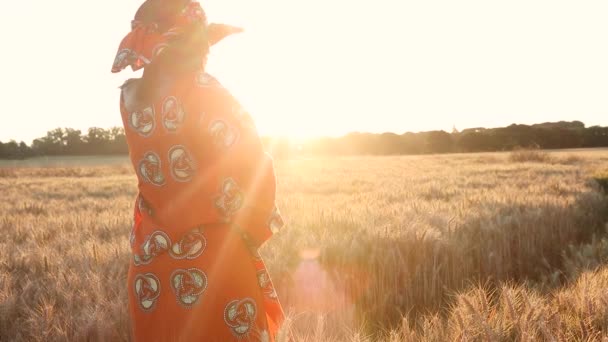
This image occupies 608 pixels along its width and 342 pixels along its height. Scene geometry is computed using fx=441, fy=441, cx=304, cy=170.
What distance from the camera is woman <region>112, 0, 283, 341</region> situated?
1495 millimetres

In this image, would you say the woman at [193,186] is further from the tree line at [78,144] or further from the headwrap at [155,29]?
the tree line at [78,144]

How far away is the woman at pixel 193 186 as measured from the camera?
1495 mm

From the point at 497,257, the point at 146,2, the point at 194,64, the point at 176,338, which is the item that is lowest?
the point at 497,257

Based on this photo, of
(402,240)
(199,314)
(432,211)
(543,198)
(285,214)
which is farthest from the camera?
(543,198)

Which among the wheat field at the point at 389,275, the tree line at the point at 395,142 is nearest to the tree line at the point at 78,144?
the tree line at the point at 395,142

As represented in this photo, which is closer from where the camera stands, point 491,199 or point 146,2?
point 146,2

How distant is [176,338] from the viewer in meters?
1.52

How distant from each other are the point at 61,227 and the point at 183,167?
358 centimetres

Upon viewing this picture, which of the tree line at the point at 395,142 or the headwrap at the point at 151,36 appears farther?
the tree line at the point at 395,142

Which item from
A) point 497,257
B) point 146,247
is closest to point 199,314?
point 146,247

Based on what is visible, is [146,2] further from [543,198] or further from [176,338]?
[543,198]

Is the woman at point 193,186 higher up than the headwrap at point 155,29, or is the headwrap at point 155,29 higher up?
the headwrap at point 155,29

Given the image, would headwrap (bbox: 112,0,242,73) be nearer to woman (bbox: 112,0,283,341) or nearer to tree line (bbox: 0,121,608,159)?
woman (bbox: 112,0,283,341)

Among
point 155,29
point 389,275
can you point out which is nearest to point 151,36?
point 155,29
